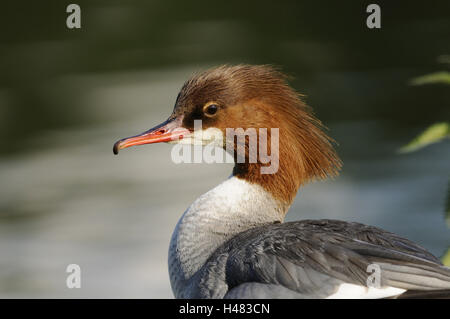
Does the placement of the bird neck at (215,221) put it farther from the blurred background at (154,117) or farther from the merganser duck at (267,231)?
the blurred background at (154,117)

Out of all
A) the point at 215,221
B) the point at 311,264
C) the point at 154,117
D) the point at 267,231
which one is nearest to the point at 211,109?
the point at 215,221

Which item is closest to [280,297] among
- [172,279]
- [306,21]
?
[172,279]

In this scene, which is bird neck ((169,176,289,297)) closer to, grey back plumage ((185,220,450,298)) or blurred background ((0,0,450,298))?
→ grey back plumage ((185,220,450,298))

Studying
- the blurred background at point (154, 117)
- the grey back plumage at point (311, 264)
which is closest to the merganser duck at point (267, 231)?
the grey back plumage at point (311, 264)

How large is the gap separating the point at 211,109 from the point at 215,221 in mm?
525

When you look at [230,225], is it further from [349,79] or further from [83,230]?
[349,79]

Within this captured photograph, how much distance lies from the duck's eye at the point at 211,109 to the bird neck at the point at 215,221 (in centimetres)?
33

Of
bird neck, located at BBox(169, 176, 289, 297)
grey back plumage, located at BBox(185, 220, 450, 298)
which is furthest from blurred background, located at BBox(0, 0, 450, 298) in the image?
grey back plumage, located at BBox(185, 220, 450, 298)

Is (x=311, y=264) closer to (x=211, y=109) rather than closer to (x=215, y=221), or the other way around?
(x=215, y=221)

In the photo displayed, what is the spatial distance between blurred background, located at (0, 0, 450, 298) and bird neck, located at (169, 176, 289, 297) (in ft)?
5.33

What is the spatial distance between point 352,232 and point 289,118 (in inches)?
29.0

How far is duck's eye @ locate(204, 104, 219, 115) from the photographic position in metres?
3.65

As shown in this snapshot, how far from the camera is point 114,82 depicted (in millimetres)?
8266

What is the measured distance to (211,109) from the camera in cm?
365
